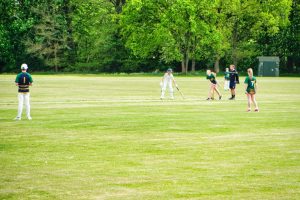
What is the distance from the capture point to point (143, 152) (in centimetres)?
1457

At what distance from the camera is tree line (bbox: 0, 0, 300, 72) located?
288ft

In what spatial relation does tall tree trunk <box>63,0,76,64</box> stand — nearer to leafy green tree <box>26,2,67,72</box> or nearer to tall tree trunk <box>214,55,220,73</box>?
leafy green tree <box>26,2,67,72</box>

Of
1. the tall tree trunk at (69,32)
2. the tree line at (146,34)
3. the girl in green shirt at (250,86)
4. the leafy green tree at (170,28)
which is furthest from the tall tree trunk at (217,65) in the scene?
the girl in green shirt at (250,86)

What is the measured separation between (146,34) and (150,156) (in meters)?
77.1

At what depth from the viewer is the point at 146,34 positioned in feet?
297

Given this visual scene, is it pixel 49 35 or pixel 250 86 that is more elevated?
pixel 49 35

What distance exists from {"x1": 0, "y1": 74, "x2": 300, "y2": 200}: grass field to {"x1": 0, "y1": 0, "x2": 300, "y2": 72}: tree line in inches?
2519

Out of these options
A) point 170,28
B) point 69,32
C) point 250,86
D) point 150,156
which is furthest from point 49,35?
point 150,156

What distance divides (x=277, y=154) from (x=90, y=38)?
81908 millimetres

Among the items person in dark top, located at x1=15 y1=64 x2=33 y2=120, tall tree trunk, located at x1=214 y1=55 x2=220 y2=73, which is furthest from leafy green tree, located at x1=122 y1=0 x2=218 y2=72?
person in dark top, located at x1=15 y1=64 x2=33 y2=120

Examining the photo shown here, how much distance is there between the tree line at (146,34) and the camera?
288 ft

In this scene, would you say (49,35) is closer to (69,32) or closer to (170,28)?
(69,32)

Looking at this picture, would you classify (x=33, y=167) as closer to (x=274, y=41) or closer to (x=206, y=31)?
(x=206, y=31)

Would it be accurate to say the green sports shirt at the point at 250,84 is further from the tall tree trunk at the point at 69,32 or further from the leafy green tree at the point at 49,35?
the tall tree trunk at the point at 69,32
